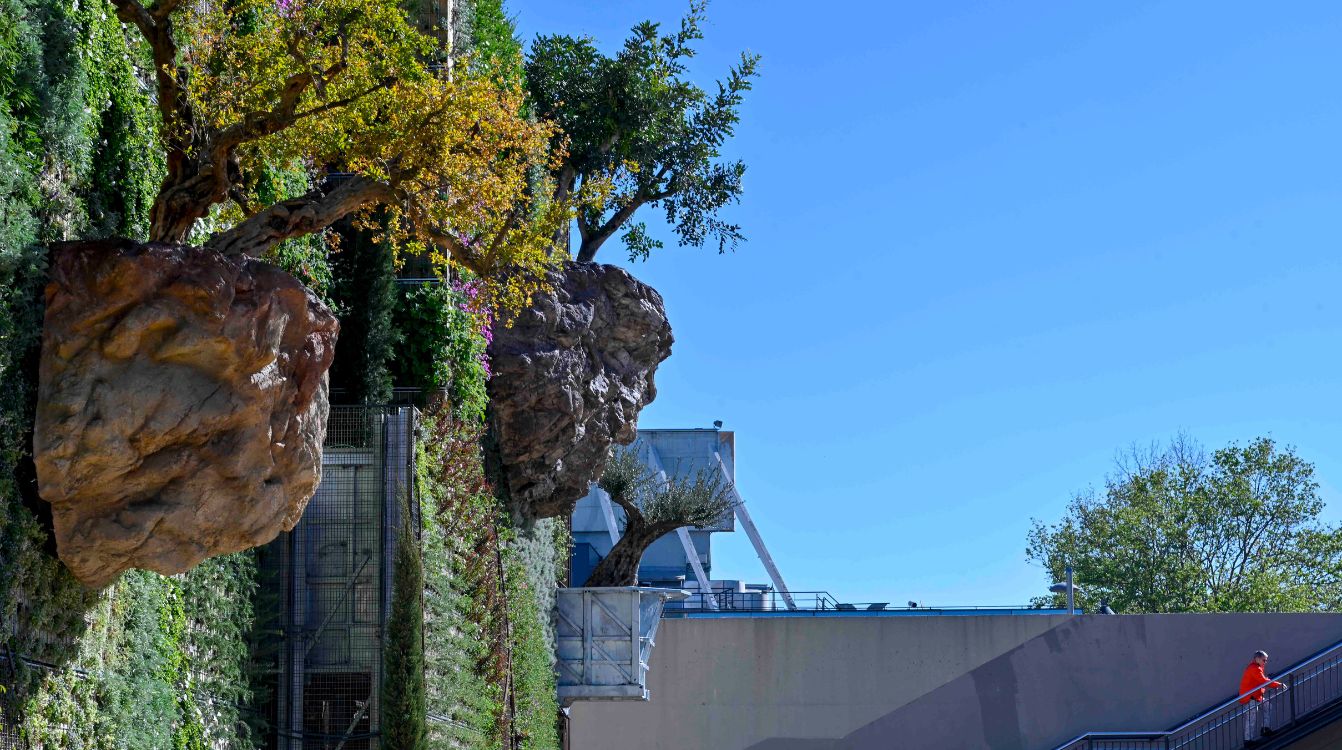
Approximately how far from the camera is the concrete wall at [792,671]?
29141 mm

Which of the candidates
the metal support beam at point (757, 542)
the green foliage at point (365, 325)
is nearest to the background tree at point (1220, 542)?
the metal support beam at point (757, 542)

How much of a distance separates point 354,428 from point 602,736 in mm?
13876

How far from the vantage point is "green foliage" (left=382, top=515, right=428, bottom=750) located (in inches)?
616

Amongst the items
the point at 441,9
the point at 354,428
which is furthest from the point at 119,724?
the point at 441,9

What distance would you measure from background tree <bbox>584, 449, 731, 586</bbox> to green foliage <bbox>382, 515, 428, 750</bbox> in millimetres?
11107

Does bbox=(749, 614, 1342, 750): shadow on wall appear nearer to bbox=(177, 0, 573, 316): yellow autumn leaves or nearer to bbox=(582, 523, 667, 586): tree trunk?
bbox=(582, 523, 667, 586): tree trunk

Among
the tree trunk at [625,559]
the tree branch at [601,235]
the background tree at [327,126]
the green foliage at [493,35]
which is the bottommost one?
the tree trunk at [625,559]

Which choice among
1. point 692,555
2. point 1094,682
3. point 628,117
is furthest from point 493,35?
point 1094,682

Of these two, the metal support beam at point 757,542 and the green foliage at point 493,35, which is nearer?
the green foliage at point 493,35

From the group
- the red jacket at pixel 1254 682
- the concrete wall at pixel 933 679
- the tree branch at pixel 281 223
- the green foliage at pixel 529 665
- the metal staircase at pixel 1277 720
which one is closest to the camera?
the tree branch at pixel 281 223

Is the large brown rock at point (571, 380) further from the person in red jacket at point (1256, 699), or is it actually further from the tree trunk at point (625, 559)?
the person in red jacket at point (1256, 699)

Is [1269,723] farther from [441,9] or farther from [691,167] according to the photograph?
[441,9]

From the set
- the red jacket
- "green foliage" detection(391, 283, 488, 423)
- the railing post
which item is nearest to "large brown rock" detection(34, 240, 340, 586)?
"green foliage" detection(391, 283, 488, 423)

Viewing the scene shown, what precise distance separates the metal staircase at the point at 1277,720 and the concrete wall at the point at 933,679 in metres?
0.66
